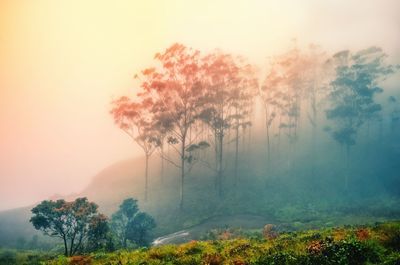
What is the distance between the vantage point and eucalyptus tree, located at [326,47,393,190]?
5849cm

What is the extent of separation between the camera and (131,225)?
103 ft

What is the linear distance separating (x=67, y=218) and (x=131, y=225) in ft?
29.0

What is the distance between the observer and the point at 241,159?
6512cm

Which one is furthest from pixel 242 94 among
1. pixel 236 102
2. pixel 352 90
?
pixel 352 90

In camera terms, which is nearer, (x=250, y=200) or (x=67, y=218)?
(x=67, y=218)

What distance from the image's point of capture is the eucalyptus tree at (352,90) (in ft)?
192

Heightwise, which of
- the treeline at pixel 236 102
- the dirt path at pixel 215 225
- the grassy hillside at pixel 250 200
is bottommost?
the dirt path at pixel 215 225

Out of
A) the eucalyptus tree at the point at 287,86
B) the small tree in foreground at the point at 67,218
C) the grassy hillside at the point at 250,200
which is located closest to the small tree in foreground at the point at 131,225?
the small tree in foreground at the point at 67,218

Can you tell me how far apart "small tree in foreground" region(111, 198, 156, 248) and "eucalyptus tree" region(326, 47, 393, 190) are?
1455 inches

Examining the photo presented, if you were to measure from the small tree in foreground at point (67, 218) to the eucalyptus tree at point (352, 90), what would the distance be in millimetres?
43943

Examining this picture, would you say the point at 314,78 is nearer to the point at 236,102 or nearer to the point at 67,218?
the point at 236,102

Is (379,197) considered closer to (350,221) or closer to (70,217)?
(350,221)

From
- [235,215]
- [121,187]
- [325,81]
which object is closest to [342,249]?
[235,215]

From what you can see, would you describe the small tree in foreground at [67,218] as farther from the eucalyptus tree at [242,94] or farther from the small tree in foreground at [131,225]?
the eucalyptus tree at [242,94]
